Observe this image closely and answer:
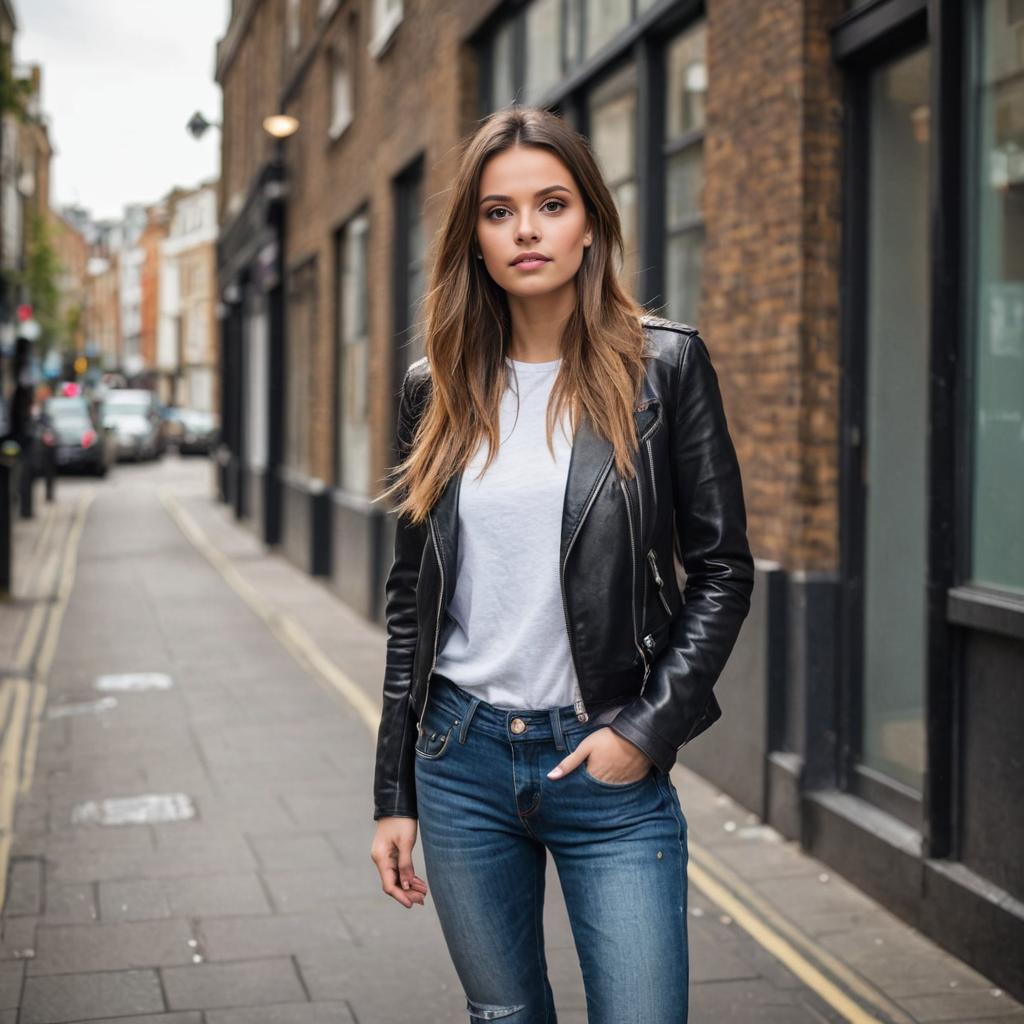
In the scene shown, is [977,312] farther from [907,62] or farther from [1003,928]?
[1003,928]

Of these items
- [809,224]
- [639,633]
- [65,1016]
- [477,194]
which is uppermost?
[809,224]

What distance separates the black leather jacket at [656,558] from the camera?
88.4 inches

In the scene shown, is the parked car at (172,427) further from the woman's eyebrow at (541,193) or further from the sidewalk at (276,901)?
the woman's eyebrow at (541,193)

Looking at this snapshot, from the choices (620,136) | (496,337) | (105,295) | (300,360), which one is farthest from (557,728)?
(105,295)

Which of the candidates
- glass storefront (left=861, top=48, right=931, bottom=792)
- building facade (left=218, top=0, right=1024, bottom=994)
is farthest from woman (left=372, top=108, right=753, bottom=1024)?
glass storefront (left=861, top=48, right=931, bottom=792)

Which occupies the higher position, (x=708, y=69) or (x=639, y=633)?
(x=708, y=69)

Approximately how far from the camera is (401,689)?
253 cm

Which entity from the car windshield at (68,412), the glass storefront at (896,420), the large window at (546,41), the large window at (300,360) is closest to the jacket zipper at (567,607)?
the glass storefront at (896,420)

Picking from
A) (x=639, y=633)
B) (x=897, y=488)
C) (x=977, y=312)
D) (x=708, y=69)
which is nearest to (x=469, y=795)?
(x=639, y=633)

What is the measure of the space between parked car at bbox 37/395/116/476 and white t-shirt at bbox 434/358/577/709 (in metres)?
32.9

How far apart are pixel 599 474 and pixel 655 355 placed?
22 centimetres

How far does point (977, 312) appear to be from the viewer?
4723 mm

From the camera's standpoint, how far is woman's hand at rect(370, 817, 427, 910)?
99.3 inches

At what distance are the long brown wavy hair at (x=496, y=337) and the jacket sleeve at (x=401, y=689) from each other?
0.07m
